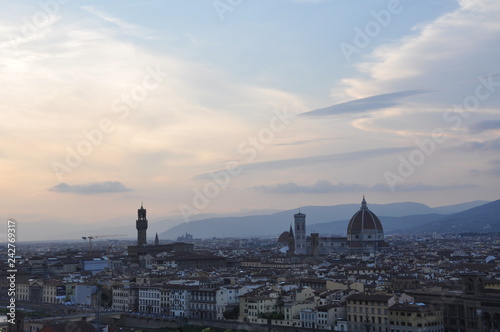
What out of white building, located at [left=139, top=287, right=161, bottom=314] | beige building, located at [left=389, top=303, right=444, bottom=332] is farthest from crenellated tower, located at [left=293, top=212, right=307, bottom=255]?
beige building, located at [left=389, top=303, right=444, bottom=332]

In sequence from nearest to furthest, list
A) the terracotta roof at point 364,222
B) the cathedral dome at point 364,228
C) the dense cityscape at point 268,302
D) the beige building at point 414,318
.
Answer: the beige building at point 414,318 < the dense cityscape at point 268,302 < the cathedral dome at point 364,228 < the terracotta roof at point 364,222

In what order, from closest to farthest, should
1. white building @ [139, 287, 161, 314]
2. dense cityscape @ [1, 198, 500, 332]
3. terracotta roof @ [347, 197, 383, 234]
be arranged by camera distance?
1. dense cityscape @ [1, 198, 500, 332]
2. white building @ [139, 287, 161, 314]
3. terracotta roof @ [347, 197, 383, 234]

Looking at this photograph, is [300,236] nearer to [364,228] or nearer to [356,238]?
[356,238]

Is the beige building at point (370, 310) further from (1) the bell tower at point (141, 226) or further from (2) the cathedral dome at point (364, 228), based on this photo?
(2) the cathedral dome at point (364, 228)

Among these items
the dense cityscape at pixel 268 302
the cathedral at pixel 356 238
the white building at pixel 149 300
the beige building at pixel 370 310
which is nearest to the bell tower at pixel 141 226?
the cathedral at pixel 356 238

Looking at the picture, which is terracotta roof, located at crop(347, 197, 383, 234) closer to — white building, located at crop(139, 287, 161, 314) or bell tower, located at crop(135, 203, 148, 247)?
bell tower, located at crop(135, 203, 148, 247)

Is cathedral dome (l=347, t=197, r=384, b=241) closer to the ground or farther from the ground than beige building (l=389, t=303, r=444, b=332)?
farther from the ground

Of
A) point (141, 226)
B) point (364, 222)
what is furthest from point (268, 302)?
point (364, 222)
